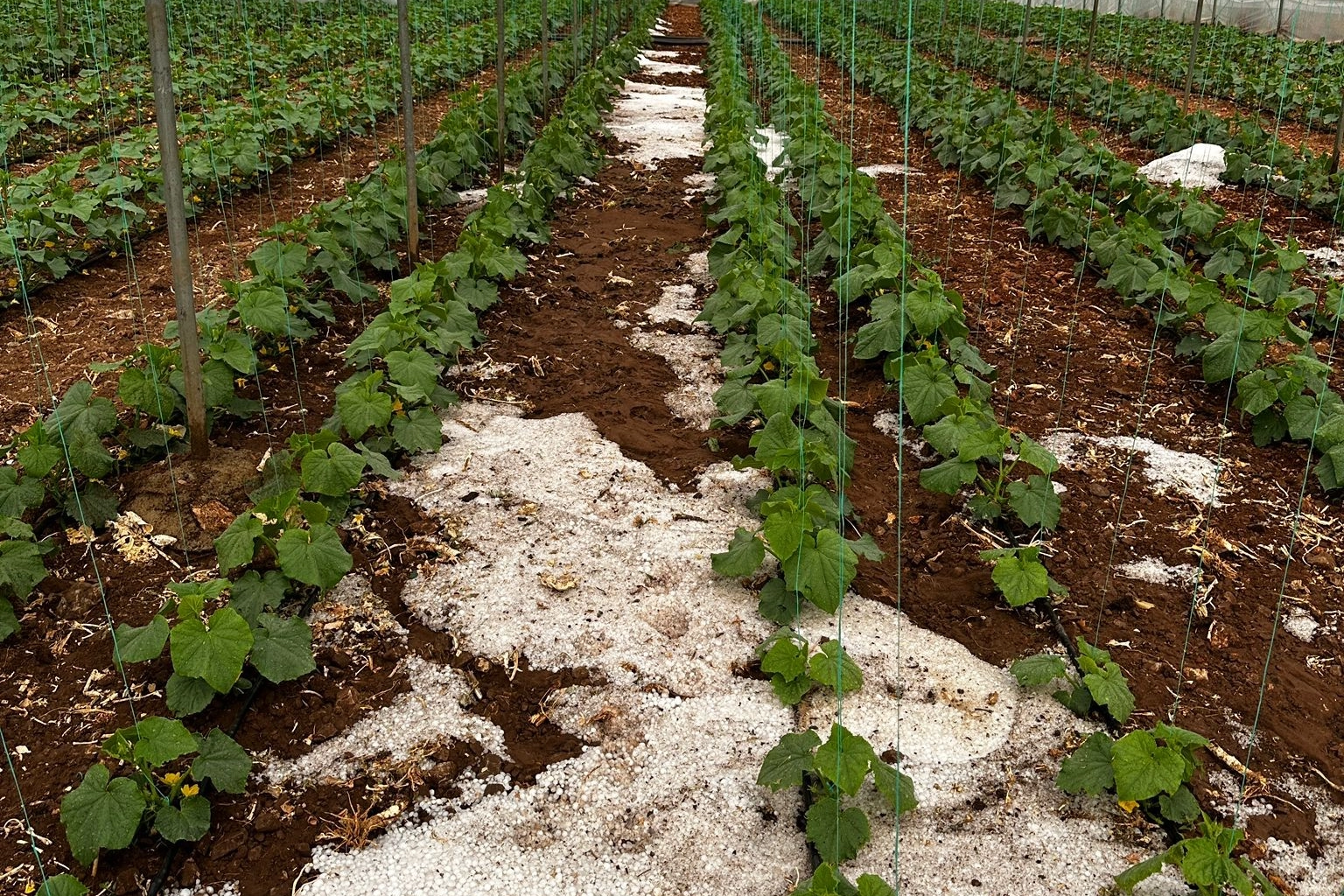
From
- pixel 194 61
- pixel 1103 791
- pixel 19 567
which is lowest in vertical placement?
pixel 1103 791

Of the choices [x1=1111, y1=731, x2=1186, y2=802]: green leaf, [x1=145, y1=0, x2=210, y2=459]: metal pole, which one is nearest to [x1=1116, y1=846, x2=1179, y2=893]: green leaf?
[x1=1111, y1=731, x2=1186, y2=802]: green leaf

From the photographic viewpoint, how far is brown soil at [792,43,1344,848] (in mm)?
3223

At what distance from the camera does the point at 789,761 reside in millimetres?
2779

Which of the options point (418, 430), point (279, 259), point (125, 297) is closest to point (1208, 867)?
point (418, 430)

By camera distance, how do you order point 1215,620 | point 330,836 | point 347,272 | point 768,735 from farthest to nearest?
1. point 347,272
2. point 1215,620
3. point 768,735
4. point 330,836

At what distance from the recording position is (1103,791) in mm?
2850

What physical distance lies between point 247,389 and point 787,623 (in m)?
3.02

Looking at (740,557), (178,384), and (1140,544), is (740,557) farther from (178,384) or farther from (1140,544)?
(178,384)

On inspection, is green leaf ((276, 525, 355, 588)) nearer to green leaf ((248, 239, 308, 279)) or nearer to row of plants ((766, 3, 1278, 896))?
row of plants ((766, 3, 1278, 896))

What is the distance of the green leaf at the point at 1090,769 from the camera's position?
9.05 feet

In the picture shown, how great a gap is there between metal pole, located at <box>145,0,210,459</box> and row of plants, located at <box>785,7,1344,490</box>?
3.58 m

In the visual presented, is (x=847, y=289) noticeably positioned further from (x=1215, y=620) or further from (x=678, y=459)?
(x=1215, y=620)

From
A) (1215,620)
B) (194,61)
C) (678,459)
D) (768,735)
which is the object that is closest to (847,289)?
(678,459)

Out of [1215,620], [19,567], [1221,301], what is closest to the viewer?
[19,567]
